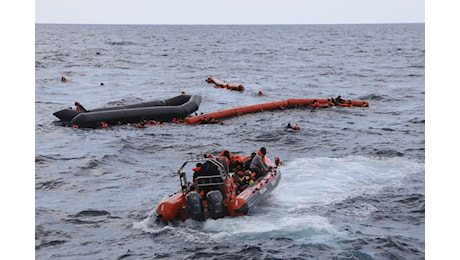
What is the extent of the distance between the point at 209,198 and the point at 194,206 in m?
0.50

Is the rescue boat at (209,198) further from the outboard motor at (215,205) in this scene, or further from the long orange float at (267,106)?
the long orange float at (267,106)

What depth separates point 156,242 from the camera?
14523mm

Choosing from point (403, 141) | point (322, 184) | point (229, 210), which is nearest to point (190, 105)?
point (403, 141)

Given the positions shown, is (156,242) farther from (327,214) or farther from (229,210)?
(327,214)

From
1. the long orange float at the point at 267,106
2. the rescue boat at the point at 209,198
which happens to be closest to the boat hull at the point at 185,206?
the rescue boat at the point at 209,198

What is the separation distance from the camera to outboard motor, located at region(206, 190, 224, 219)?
1548 centimetres

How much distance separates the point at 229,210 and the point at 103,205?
4319 mm

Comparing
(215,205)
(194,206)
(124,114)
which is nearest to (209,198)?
(215,205)

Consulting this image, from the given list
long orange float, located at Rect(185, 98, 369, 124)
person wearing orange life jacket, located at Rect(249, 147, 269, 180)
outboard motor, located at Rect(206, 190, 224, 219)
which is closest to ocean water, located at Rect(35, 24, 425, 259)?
outboard motor, located at Rect(206, 190, 224, 219)

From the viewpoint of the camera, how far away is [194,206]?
15305 mm

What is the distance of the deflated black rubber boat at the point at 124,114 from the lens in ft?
93.8

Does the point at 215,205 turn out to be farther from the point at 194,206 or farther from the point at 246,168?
the point at 246,168

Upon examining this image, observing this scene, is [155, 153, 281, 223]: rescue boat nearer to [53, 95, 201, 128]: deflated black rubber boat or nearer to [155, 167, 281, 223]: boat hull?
[155, 167, 281, 223]: boat hull

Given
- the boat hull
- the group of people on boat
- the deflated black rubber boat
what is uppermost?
the deflated black rubber boat
